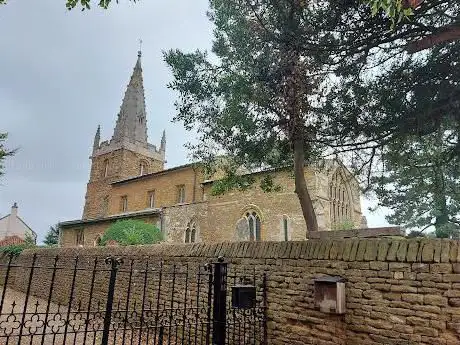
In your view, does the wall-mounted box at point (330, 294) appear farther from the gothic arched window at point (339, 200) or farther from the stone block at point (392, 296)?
the gothic arched window at point (339, 200)

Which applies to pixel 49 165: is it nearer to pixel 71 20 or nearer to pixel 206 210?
pixel 206 210

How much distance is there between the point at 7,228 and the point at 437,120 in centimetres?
5437

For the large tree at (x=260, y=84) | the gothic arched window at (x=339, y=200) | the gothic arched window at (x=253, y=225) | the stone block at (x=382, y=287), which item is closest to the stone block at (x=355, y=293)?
the stone block at (x=382, y=287)

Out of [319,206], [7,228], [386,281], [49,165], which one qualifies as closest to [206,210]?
[319,206]

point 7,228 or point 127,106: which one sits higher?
point 127,106

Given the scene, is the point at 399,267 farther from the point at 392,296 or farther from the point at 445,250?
the point at 445,250

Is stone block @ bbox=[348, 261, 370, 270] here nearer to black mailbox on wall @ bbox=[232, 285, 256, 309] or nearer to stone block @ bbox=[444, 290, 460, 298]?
stone block @ bbox=[444, 290, 460, 298]

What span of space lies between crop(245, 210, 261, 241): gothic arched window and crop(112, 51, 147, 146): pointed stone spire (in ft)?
75.2

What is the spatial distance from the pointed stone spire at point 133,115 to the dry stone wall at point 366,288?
117ft

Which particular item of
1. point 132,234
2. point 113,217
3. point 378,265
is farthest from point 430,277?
point 113,217

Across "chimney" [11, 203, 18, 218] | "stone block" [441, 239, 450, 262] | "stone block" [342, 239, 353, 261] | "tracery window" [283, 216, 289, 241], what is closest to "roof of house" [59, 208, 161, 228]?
"tracery window" [283, 216, 289, 241]

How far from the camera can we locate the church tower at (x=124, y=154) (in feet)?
124

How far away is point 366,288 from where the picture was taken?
471 centimetres

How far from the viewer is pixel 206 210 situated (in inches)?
915
